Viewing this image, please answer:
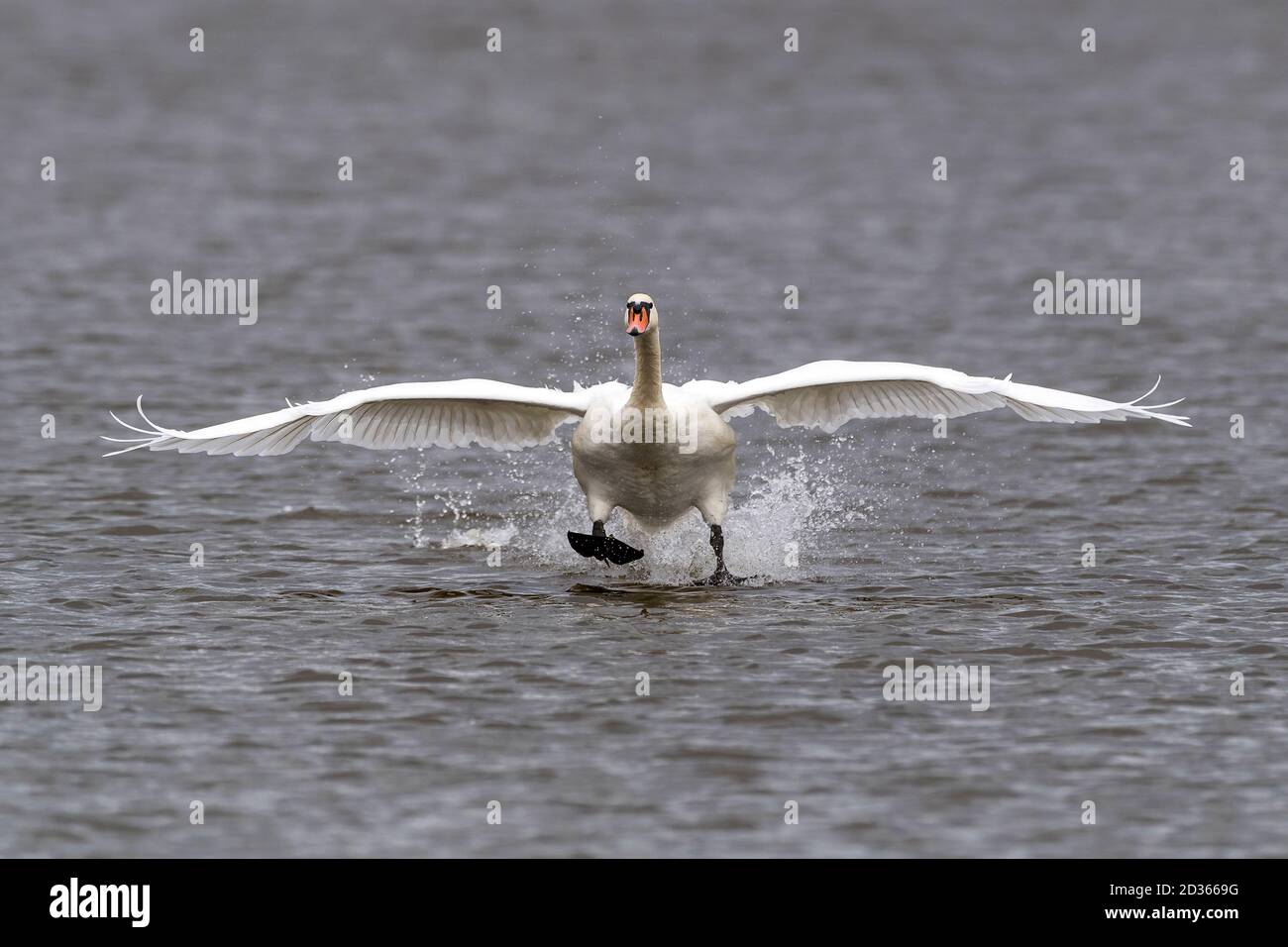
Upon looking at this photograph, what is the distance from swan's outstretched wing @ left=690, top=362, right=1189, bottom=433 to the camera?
584 inches

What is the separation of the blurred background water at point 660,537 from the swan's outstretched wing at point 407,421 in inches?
39.4

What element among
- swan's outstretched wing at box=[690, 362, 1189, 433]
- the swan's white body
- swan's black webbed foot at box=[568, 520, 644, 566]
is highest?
swan's outstretched wing at box=[690, 362, 1189, 433]

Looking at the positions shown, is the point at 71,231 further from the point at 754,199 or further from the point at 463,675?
the point at 463,675

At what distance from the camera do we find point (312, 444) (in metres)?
20.6

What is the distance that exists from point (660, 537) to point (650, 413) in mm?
1586

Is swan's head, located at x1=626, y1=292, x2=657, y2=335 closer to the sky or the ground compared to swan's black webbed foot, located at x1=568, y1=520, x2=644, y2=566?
closer to the sky

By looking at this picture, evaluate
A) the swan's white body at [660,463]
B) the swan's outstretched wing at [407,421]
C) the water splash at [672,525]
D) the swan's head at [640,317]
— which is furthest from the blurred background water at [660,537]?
the swan's head at [640,317]

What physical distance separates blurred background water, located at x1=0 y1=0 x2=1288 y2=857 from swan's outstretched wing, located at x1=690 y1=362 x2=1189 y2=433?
120 centimetres

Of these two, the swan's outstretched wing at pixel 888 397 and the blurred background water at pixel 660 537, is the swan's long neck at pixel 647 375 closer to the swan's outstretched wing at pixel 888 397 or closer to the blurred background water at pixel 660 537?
the swan's outstretched wing at pixel 888 397

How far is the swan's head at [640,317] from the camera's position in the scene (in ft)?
49.1

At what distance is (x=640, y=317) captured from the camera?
15.0 meters

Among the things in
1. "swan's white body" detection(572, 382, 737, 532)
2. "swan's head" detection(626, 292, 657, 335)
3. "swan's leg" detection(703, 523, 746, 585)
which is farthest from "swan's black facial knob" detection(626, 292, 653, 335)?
"swan's leg" detection(703, 523, 746, 585)

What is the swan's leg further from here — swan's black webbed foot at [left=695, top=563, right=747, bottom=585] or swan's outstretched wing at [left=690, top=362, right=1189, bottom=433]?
swan's outstretched wing at [left=690, top=362, right=1189, bottom=433]

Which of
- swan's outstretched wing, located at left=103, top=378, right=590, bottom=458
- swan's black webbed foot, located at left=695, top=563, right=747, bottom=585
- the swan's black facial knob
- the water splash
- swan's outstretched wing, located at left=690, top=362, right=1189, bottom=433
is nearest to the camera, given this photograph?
swan's outstretched wing, located at left=690, top=362, right=1189, bottom=433
